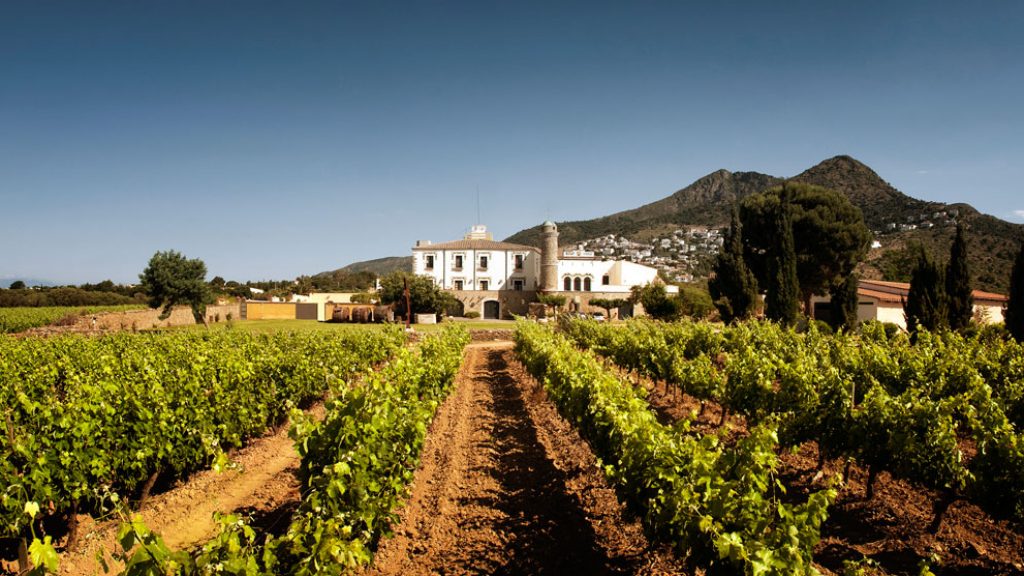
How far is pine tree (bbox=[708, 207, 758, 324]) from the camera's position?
95.0ft

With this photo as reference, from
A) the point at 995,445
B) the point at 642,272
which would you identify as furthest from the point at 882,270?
the point at 995,445

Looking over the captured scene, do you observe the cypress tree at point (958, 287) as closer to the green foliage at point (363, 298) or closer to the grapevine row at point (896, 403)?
the grapevine row at point (896, 403)

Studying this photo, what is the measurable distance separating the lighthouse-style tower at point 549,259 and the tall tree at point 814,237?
17478mm

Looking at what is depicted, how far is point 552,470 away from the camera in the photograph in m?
8.00

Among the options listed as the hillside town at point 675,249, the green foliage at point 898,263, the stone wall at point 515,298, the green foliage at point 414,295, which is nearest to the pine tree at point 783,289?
the stone wall at point 515,298

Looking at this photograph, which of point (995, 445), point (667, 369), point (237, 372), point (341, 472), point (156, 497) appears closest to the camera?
point (341, 472)

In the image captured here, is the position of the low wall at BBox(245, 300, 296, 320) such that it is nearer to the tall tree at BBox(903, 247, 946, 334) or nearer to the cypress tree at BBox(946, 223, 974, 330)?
the tall tree at BBox(903, 247, 946, 334)

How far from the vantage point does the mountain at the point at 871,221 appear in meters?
48.4

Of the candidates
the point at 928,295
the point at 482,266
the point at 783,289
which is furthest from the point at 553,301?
the point at 928,295

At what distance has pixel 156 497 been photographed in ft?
23.8

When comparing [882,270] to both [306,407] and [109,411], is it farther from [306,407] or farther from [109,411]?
[109,411]

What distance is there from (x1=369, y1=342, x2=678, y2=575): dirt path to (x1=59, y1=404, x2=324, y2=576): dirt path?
1581 millimetres

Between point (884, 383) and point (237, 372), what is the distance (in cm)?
1135

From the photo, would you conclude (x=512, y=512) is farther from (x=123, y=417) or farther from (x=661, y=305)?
(x=661, y=305)
